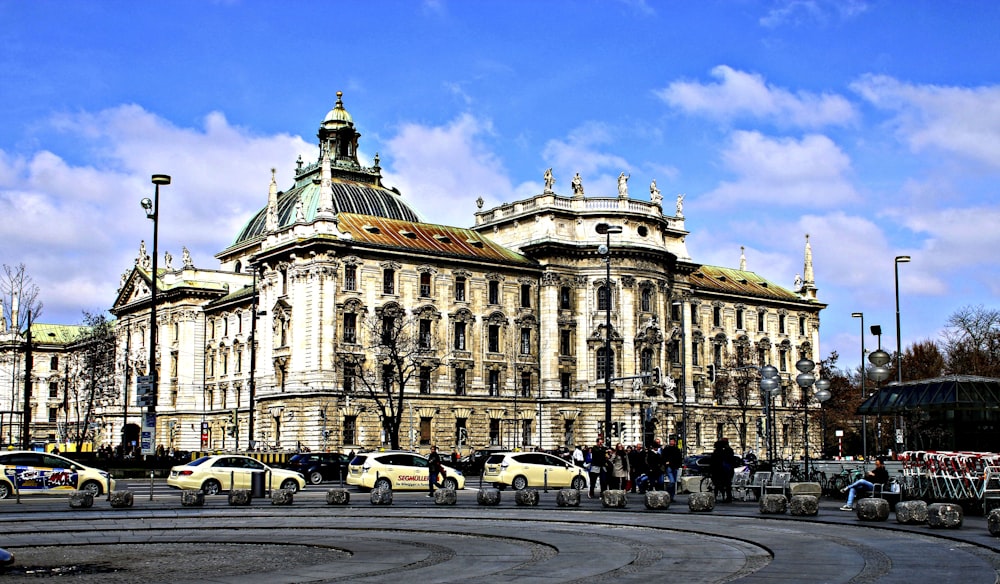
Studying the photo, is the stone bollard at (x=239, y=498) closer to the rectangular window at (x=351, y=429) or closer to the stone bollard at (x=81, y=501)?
the stone bollard at (x=81, y=501)

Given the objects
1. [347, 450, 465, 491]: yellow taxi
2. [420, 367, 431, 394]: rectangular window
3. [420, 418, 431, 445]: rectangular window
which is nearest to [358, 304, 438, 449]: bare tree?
[420, 367, 431, 394]: rectangular window

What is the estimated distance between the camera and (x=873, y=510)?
26.0 m

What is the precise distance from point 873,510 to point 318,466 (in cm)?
3417

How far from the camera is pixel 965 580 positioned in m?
15.9

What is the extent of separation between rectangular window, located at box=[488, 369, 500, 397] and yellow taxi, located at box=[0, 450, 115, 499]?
162 feet

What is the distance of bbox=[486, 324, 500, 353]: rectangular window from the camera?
88394 millimetres

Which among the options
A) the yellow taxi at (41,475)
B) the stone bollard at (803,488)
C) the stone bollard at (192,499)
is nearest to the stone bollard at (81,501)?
the stone bollard at (192,499)

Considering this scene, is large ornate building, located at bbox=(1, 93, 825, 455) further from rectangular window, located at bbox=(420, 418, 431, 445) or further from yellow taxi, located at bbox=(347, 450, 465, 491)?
yellow taxi, located at bbox=(347, 450, 465, 491)

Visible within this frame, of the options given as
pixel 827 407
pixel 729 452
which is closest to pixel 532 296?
pixel 827 407

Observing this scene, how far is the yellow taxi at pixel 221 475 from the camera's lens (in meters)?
41.4

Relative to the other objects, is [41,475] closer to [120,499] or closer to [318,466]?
[120,499]

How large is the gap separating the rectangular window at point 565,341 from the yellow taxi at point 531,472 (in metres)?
42.0

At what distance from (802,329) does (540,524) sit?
300 feet

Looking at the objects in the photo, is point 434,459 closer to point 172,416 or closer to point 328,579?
point 328,579
